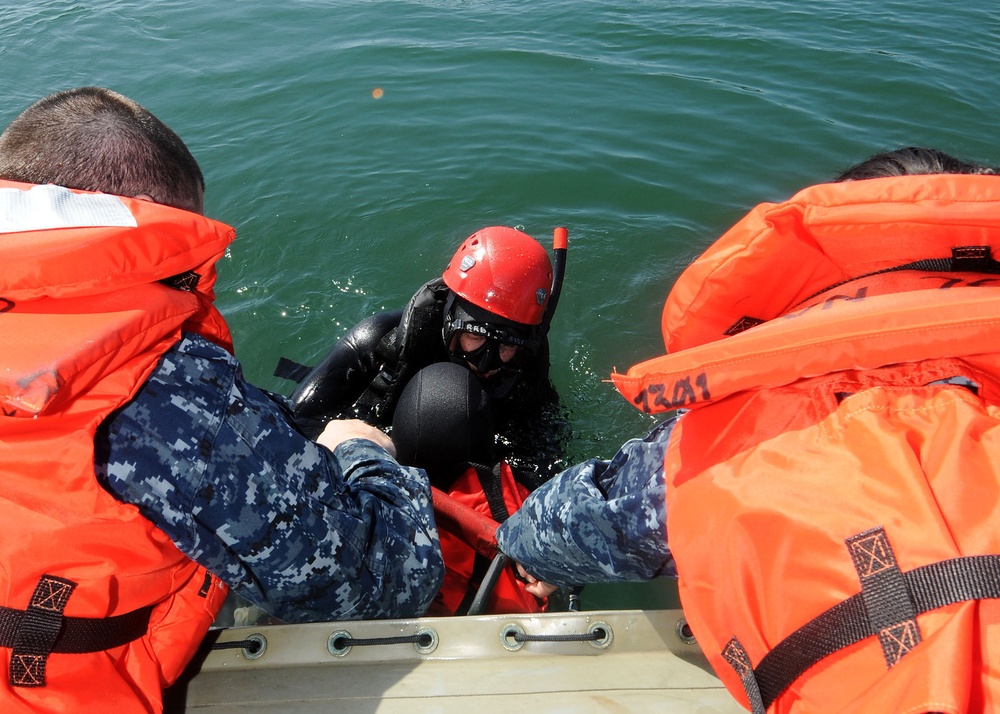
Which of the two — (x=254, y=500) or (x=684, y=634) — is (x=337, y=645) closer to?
(x=254, y=500)

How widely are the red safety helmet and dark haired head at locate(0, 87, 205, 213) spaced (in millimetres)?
1726

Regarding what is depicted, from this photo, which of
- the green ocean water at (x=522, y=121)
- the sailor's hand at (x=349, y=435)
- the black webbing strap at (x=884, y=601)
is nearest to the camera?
the black webbing strap at (x=884, y=601)

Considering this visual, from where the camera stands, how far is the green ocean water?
5234 millimetres

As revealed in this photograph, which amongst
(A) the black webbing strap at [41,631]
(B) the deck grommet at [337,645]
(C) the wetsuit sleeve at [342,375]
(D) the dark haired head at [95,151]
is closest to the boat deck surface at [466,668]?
(B) the deck grommet at [337,645]

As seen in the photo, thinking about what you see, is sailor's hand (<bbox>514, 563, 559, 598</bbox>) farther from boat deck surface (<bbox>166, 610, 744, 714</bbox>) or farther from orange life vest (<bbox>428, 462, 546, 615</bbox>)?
boat deck surface (<bbox>166, 610, 744, 714</bbox>)

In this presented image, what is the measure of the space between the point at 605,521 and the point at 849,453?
2.27 ft

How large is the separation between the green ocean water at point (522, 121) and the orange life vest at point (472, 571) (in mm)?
712

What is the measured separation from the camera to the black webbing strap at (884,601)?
0.95 metres

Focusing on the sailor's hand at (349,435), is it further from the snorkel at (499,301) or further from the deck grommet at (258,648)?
the snorkel at (499,301)

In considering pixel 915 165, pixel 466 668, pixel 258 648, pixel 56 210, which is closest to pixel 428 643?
pixel 466 668

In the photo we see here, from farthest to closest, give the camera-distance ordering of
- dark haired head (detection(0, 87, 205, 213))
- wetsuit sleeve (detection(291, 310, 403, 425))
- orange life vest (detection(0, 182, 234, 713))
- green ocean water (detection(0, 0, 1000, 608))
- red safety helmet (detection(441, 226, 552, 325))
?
green ocean water (detection(0, 0, 1000, 608)) < wetsuit sleeve (detection(291, 310, 403, 425)) < red safety helmet (detection(441, 226, 552, 325)) < dark haired head (detection(0, 87, 205, 213)) < orange life vest (detection(0, 182, 234, 713))

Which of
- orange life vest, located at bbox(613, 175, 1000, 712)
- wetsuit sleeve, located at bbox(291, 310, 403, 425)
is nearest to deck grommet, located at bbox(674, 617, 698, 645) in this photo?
orange life vest, located at bbox(613, 175, 1000, 712)

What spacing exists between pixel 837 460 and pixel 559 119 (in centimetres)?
668

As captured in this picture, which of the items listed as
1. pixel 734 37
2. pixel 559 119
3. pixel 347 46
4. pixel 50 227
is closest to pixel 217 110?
pixel 347 46
